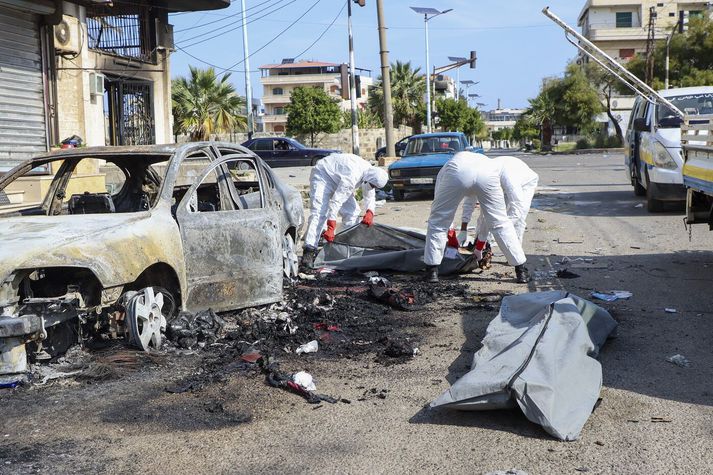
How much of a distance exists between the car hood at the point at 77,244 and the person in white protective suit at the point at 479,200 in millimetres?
3389

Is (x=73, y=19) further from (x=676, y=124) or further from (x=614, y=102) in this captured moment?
(x=614, y=102)

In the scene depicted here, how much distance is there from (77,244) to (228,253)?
57.8 inches

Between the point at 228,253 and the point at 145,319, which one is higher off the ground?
the point at 228,253

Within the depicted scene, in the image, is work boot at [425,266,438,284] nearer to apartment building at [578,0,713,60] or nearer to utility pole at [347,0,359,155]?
utility pole at [347,0,359,155]

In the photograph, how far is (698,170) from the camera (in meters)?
8.13

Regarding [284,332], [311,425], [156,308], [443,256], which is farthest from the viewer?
[443,256]

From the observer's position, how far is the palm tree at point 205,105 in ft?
128

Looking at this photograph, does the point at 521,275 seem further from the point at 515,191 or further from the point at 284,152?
the point at 284,152

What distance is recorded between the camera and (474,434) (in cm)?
418

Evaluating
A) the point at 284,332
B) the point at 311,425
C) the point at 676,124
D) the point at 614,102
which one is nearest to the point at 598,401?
the point at 311,425

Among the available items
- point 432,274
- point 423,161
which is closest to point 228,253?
point 432,274

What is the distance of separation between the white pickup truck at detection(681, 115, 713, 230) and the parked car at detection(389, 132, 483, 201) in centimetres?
972

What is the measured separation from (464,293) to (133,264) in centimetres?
354

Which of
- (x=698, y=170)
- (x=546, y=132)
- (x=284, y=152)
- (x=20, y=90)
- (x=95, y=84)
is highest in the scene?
(x=546, y=132)
